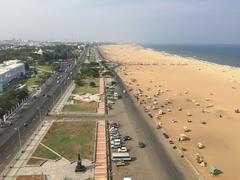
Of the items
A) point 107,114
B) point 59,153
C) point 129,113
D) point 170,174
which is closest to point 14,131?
point 59,153

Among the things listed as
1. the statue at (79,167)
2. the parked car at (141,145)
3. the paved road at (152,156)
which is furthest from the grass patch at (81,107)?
the statue at (79,167)

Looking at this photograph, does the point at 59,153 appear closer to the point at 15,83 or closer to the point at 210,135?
the point at 210,135

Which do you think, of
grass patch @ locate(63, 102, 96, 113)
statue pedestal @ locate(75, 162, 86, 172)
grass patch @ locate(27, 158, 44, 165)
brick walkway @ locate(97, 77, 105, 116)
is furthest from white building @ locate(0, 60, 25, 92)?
statue pedestal @ locate(75, 162, 86, 172)

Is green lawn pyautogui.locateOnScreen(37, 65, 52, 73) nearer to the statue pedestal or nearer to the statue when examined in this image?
the statue

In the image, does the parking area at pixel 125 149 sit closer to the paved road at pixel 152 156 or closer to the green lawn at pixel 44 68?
the paved road at pixel 152 156

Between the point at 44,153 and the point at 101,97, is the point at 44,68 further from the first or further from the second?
the point at 44,153

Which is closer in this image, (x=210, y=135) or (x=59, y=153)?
(x=59, y=153)
